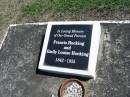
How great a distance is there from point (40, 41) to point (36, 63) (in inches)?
21.0

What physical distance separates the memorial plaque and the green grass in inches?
65.3

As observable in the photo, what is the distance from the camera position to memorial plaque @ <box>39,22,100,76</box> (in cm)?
613

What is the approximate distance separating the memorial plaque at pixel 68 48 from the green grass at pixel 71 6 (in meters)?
1.66

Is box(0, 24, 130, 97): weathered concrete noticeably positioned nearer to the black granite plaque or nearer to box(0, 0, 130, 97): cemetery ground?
box(0, 0, 130, 97): cemetery ground

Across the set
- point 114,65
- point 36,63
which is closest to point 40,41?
point 36,63

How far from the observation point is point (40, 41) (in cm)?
713

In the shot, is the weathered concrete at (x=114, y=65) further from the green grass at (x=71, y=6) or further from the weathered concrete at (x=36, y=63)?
the green grass at (x=71, y=6)

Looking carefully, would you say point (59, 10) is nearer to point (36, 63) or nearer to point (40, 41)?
point (40, 41)

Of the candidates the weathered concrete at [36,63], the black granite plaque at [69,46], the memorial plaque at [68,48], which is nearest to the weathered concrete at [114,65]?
the weathered concrete at [36,63]

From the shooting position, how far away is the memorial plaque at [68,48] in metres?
6.13

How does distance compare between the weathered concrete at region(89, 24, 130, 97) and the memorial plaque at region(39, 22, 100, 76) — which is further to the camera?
the memorial plaque at region(39, 22, 100, 76)

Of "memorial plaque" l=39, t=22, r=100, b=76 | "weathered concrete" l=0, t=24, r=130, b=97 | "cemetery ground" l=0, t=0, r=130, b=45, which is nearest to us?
"weathered concrete" l=0, t=24, r=130, b=97

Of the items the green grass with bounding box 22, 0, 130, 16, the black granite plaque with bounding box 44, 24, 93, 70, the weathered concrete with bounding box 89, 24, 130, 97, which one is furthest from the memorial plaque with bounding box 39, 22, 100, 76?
the green grass with bounding box 22, 0, 130, 16

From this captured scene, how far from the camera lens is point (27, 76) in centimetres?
677
